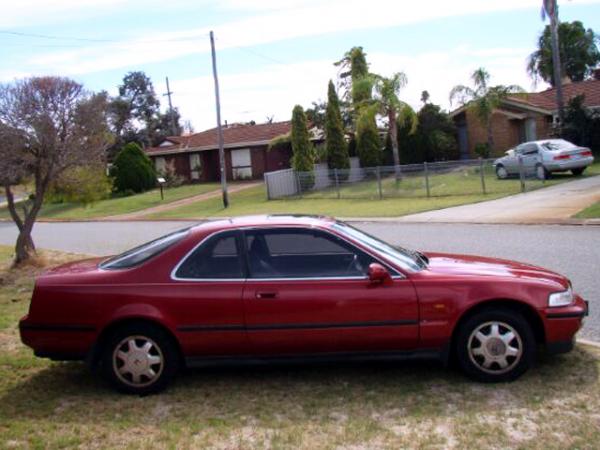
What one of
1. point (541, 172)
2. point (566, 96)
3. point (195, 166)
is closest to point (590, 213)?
point (541, 172)

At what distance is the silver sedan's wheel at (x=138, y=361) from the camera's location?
5051mm

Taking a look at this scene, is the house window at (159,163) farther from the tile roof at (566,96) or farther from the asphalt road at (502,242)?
the asphalt road at (502,242)

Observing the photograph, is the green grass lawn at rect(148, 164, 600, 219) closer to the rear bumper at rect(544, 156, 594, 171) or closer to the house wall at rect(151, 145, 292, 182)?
the rear bumper at rect(544, 156, 594, 171)

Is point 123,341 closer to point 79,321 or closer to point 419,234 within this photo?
point 79,321

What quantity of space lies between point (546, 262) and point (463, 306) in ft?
18.4

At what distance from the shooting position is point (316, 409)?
4.64 meters

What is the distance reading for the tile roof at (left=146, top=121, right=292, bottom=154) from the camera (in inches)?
1676

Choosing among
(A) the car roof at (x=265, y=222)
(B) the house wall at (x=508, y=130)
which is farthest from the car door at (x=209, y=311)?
(B) the house wall at (x=508, y=130)

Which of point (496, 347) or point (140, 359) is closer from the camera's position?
point (496, 347)

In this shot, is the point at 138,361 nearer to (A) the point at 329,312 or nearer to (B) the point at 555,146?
(A) the point at 329,312

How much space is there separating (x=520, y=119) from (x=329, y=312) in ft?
109

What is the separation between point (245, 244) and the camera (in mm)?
5242

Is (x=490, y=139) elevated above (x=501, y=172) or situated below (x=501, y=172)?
above

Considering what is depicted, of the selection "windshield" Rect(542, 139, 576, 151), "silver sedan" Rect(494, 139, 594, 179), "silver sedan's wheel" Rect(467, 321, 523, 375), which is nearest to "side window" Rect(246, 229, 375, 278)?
"silver sedan's wheel" Rect(467, 321, 523, 375)
